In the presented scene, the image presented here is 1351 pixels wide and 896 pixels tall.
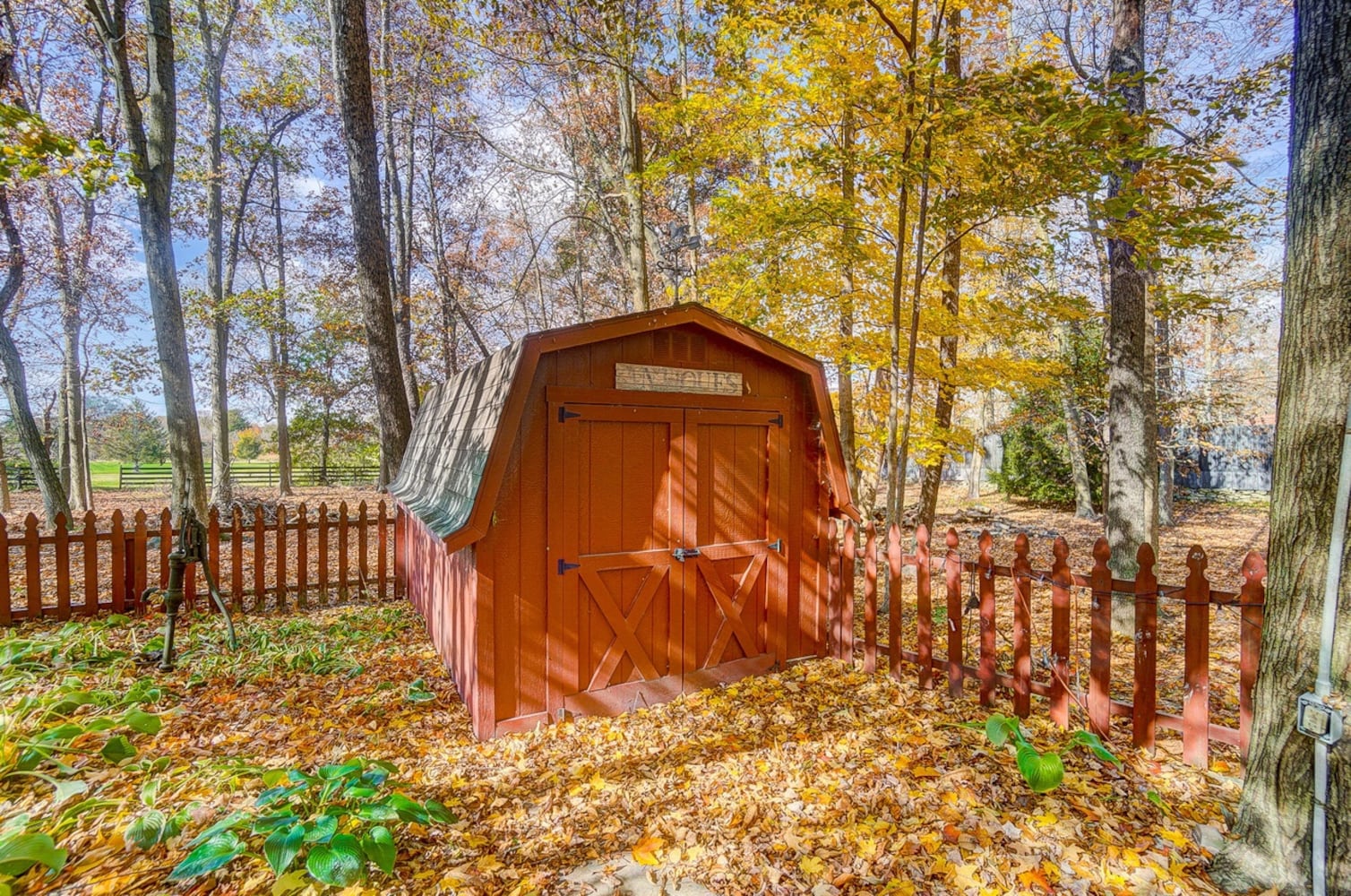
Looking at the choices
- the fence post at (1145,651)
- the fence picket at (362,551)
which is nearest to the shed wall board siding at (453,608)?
the fence picket at (362,551)

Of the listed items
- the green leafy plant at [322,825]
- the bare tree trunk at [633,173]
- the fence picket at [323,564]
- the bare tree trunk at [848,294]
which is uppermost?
the bare tree trunk at [633,173]

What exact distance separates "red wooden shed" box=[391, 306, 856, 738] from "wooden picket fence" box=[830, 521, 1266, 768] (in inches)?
25.1

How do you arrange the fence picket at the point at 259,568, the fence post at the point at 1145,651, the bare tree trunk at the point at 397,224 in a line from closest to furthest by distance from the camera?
the fence post at the point at 1145,651 < the fence picket at the point at 259,568 < the bare tree trunk at the point at 397,224

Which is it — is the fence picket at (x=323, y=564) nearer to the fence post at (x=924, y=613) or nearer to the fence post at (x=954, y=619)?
the fence post at (x=924, y=613)

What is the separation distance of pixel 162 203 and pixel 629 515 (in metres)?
6.99

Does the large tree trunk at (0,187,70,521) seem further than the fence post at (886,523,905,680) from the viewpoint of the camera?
Yes

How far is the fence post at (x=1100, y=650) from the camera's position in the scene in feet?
10.9

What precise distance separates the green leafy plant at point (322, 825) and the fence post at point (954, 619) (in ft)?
11.0

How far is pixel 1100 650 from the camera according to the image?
3.37 meters

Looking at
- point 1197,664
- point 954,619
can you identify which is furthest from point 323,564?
point 1197,664

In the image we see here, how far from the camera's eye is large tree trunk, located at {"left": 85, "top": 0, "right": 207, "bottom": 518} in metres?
6.51

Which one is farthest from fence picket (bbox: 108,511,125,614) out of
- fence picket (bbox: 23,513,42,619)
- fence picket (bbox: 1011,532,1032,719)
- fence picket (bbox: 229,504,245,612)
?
fence picket (bbox: 1011,532,1032,719)

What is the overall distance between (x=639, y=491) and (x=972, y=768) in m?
2.59

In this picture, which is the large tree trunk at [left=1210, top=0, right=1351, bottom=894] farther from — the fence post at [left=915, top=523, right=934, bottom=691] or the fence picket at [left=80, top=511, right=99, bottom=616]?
the fence picket at [left=80, top=511, right=99, bottom=616]
